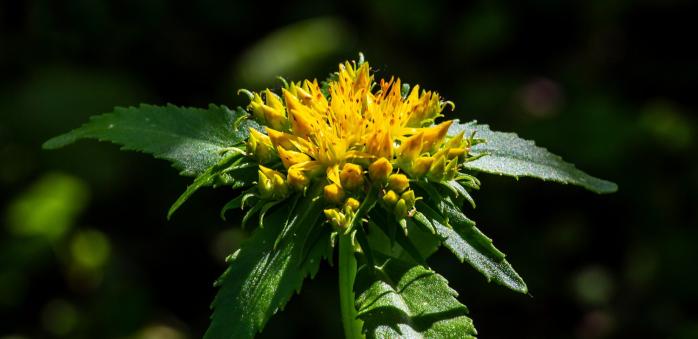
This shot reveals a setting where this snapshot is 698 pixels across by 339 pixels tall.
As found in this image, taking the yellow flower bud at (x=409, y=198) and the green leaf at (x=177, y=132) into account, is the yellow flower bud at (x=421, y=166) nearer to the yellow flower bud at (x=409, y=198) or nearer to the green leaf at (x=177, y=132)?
the yellow flower bud at (x=409, y=198)

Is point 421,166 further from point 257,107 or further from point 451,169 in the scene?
point 257,107

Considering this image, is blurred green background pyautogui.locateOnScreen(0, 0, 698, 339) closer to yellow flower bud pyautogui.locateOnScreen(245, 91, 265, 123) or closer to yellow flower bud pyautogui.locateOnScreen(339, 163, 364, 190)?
yellow flower bud pyautogui.locateOnScreen(245, 91, 265, 123)

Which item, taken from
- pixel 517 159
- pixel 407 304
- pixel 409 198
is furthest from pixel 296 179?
pixel 517 159

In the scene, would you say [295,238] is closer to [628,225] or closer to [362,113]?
[362,113]

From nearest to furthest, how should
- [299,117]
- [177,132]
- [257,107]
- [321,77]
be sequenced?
[299,117], [257,107], [177,132], [321,77]

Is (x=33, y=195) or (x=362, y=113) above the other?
(x=362, y=113)

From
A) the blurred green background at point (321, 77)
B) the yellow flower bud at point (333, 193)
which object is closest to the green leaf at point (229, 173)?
the yellow flower bud at point (333, 193)

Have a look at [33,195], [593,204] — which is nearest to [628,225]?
[593,204]
